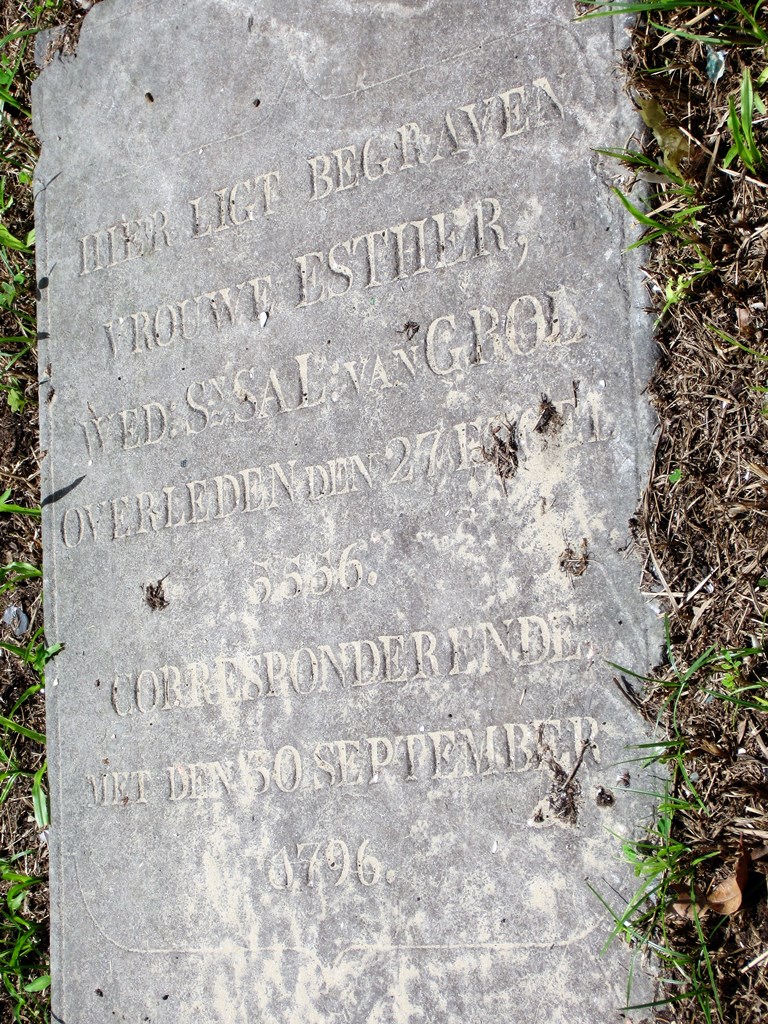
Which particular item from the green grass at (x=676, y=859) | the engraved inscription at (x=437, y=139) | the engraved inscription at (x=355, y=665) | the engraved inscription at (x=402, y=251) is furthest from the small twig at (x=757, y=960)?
the engraved inscription at (x=437, y=139)

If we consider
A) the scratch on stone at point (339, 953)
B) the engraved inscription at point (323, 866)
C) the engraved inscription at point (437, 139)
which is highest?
the engraved inscription at point (437, 139)

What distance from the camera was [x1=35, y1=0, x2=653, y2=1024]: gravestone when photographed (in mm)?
2379

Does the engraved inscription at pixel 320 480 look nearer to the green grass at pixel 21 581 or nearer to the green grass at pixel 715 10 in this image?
the green grass at pixel 21 581

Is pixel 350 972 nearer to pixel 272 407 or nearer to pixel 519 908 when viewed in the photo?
pixel 519 908

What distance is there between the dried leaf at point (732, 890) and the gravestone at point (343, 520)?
22 cm

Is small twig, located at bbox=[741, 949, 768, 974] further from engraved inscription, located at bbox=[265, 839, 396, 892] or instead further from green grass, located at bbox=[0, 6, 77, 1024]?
green grass, located at bbox=[0, 6, 77, 1024]

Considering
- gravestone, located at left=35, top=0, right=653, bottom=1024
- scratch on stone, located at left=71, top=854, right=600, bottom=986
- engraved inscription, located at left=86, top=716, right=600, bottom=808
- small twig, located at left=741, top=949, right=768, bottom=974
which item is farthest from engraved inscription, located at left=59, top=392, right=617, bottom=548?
small twig, located at left=741, top=949, right=768, bottom=974

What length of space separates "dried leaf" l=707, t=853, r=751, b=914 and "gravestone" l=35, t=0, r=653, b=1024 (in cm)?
22

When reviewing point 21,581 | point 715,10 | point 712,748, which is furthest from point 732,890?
point 21,581

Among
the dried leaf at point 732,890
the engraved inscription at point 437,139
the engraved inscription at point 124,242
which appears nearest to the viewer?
the dried leaf at point 732,890

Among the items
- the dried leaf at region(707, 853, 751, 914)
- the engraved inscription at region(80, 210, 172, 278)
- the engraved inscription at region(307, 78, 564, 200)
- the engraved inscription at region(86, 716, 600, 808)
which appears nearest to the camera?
the dried leaf at region(707, 853, 751, 914)

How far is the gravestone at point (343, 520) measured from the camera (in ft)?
7.80

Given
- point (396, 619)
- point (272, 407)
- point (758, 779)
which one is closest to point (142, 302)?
point (272, 407)

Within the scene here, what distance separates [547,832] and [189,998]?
3.74 ft
